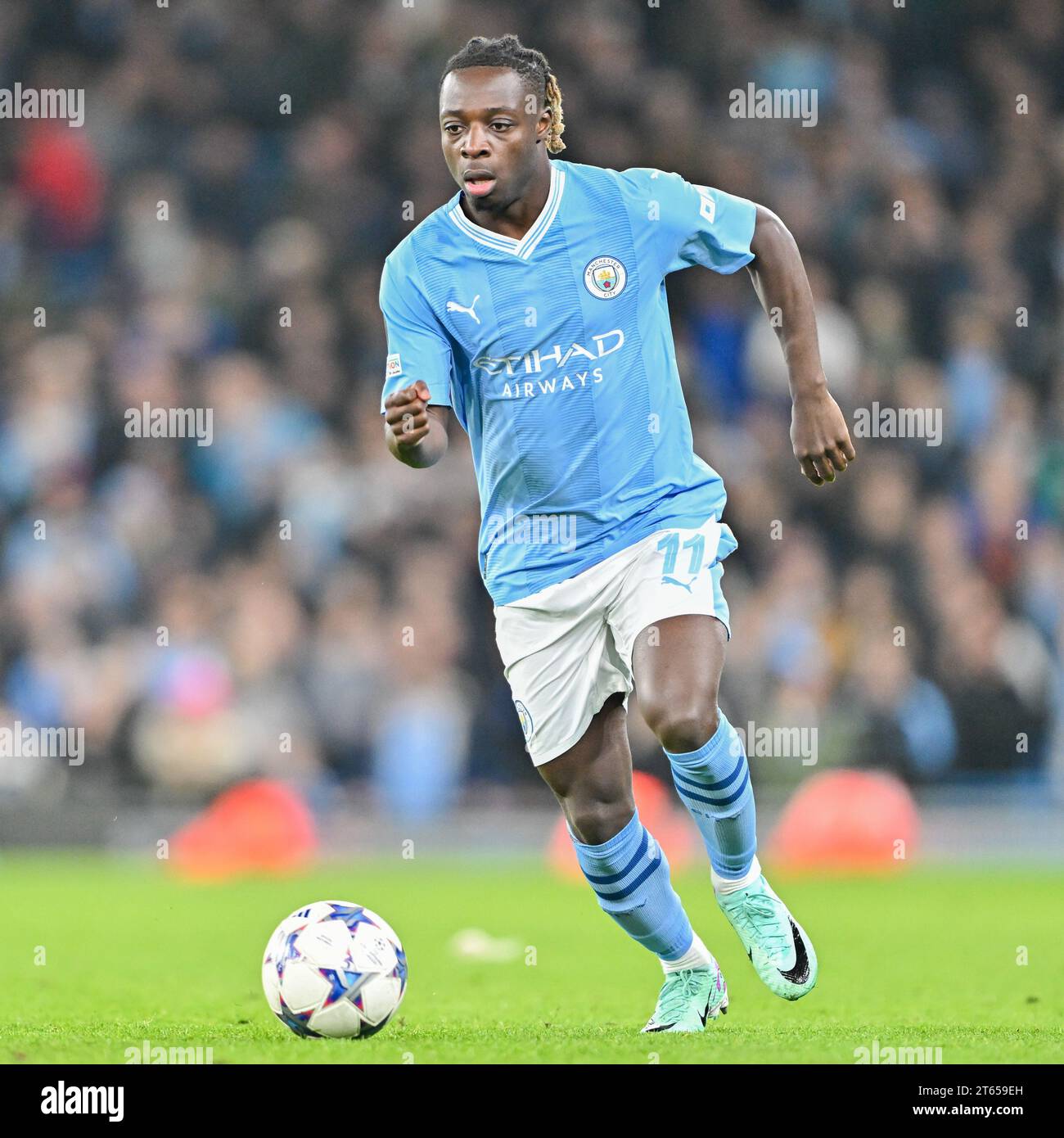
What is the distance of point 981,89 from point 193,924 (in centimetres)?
1011

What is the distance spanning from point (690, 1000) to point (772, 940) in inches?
13.1

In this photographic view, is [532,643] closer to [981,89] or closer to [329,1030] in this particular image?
A: [329,1030]

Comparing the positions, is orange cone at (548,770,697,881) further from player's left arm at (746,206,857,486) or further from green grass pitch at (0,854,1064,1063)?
player's left arm at (746,206,857,486)

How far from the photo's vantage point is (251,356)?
14430 millimetres

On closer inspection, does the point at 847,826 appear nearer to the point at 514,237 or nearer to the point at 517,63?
the point at 514,237

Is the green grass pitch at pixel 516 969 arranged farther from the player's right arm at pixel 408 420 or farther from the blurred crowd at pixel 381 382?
the player's right arm at pixel 408 420

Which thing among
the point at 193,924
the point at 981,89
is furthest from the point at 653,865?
the point at 981,89

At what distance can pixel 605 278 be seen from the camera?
234 inches

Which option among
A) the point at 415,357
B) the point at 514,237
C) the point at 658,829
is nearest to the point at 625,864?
the point at 415,357

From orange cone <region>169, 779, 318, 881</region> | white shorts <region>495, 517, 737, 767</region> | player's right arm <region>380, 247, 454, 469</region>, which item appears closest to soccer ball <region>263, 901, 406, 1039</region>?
white shorts <region>495, 517, 737, 767</region>

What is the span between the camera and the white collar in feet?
19.5

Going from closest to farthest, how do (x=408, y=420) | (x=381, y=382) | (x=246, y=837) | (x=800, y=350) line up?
1. (x=408, y=420)
2. (x=800, y=350)
3. (x=246, y=837)
4. (x=381, y=382)

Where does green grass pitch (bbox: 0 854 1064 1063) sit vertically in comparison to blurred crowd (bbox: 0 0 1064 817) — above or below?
below

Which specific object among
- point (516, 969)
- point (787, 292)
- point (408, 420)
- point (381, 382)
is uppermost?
point (381, 382)
